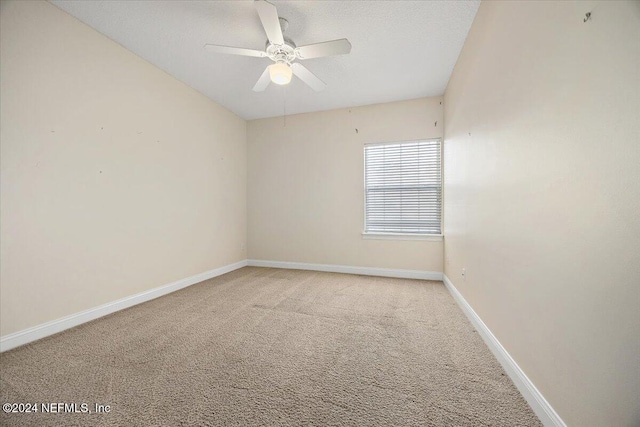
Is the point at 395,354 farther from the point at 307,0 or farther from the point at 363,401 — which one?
the point at 307,0

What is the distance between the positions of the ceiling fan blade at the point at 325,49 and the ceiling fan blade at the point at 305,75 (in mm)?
160

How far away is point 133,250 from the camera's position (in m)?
2.70

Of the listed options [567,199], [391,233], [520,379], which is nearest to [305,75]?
[567,199]

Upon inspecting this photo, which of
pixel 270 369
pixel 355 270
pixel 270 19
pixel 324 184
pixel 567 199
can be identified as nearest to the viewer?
pixel 567 199

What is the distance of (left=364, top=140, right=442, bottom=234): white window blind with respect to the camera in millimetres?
3725

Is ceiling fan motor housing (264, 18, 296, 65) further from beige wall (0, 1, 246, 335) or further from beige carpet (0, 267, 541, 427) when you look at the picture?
beige carpet (0, 267, 541, 427)

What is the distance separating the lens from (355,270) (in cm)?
406

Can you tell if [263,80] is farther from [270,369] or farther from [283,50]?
[270,369]

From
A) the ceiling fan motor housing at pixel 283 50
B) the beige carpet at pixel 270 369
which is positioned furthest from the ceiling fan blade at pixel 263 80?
the beige carpet at pixel 270 369

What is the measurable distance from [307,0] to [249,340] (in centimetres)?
271

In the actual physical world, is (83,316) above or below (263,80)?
below

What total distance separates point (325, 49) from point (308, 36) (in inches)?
18.1

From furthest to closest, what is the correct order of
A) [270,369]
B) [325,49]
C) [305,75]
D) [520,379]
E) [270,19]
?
[305,75] → [325,49] → [270,19] → [270,369] → [520,379]

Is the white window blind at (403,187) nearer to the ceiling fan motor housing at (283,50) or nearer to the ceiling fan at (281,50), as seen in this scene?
the ceiling fan at (281,50)
